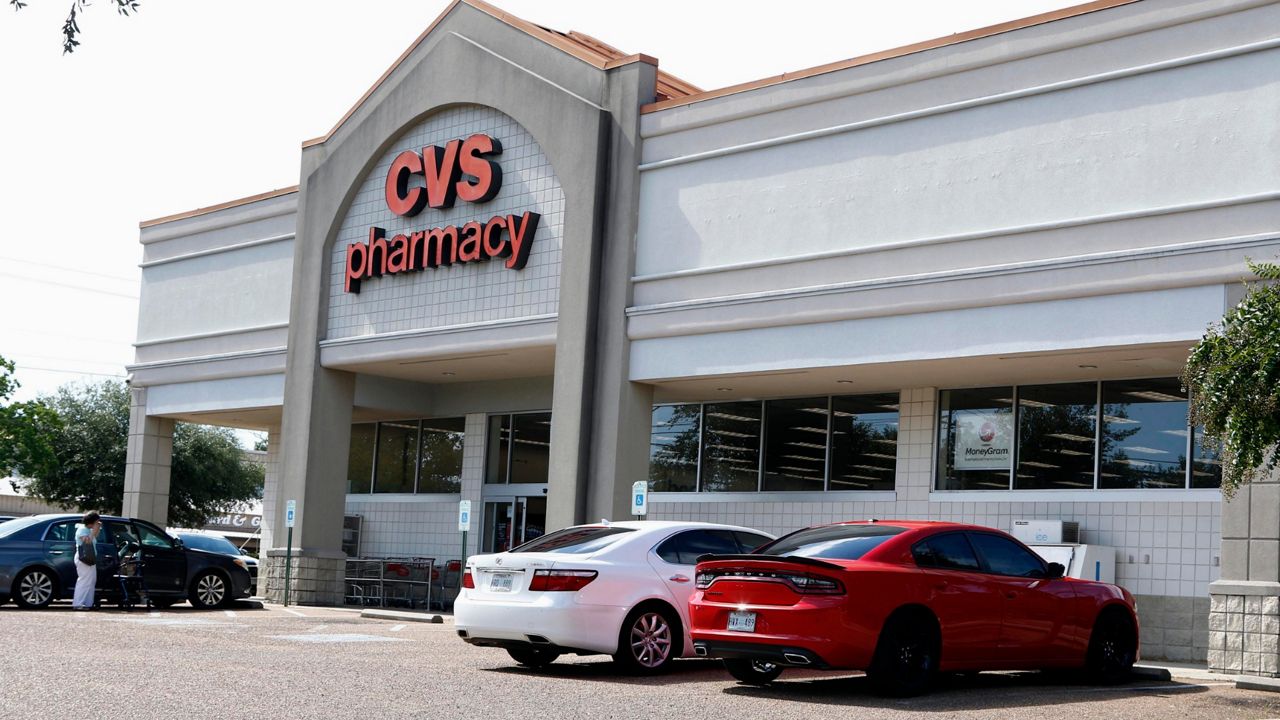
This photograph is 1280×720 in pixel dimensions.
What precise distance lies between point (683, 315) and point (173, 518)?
3602cm

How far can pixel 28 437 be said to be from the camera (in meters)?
45.4

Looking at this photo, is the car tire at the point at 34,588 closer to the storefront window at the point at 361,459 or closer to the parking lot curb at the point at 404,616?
the parking lot curb at the point at 404,616

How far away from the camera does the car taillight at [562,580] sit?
1281 cm

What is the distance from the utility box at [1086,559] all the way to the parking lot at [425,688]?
412 centimetres

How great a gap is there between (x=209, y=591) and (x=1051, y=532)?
13363 millimetres

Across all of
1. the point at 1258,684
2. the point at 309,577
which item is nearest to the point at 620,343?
the point at 309,577

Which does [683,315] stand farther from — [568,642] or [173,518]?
[173,518]

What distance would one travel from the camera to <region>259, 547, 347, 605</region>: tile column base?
2666 centimetres

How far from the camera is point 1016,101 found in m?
18.0

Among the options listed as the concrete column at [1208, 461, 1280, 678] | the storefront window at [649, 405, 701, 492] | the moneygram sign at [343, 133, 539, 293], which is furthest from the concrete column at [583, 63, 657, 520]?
the concrete column at [1208, 461, 1280, 678]

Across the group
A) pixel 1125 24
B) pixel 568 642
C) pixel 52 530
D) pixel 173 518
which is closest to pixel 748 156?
pixel 1125 24

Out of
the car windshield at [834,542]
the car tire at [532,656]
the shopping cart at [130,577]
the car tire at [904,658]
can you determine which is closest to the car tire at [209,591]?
the shopping cart at [130,577]

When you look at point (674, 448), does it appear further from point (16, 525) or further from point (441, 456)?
point (16, 525)

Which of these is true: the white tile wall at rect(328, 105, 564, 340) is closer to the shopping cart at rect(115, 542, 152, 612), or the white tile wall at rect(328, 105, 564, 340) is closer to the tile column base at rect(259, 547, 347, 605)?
the tile column base at rect(259, 547, 347, 605)
